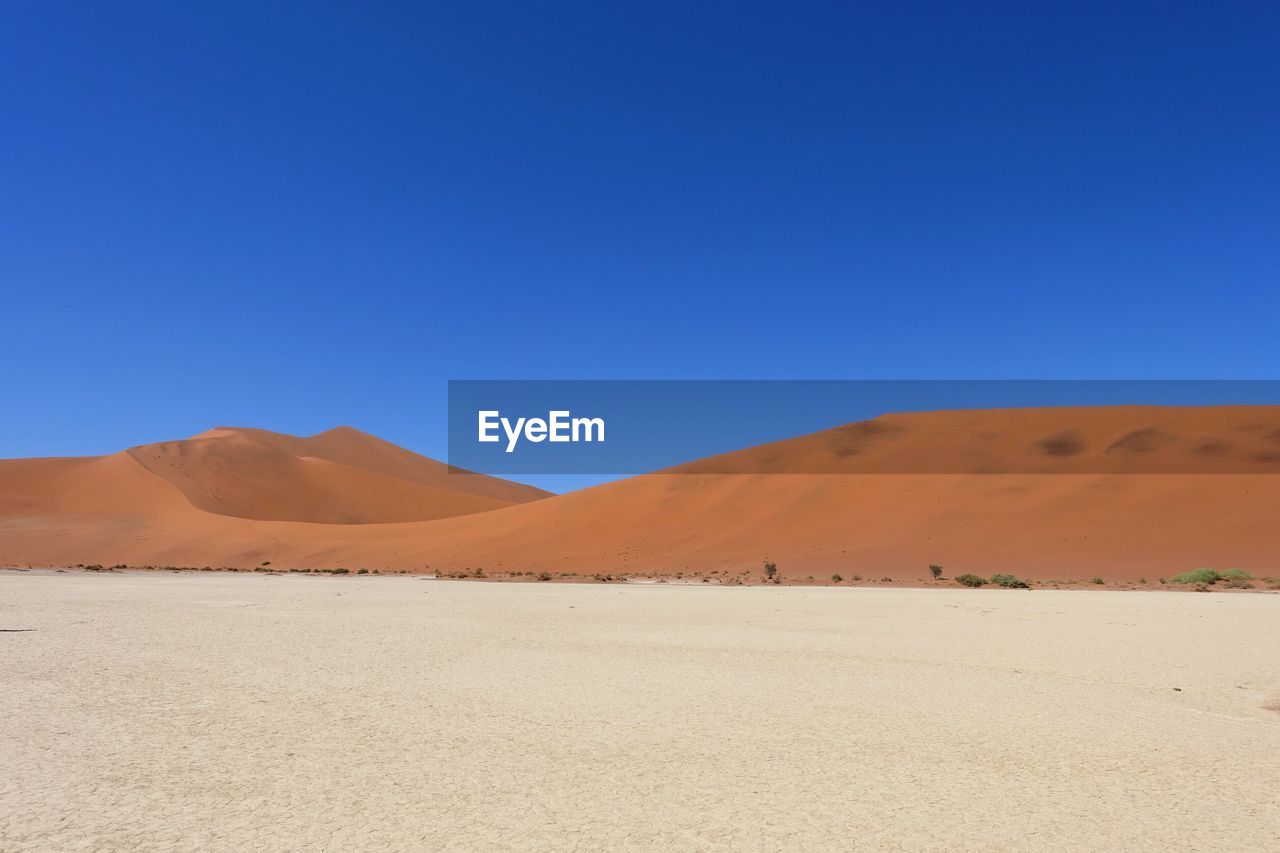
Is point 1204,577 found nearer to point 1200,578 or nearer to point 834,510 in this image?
point 1200,578

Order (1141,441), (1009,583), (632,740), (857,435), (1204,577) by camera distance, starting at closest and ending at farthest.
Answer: (632,740), (1009,583), (1204,577), (1141,441), (857,435)

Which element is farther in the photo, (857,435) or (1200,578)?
(857,435)

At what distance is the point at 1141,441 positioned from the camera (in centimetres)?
5412

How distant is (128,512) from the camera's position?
196 ft

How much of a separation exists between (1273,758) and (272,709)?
24.4 ft

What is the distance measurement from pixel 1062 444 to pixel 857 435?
14532mm

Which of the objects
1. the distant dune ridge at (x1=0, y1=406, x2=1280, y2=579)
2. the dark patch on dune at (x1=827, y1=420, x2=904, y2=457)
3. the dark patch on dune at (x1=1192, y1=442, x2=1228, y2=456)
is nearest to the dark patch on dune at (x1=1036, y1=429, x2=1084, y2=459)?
the distant dune ridge at (x1=0, y1=406, x2=1280, y2=579)

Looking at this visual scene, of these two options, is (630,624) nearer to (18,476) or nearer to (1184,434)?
(1184,434)

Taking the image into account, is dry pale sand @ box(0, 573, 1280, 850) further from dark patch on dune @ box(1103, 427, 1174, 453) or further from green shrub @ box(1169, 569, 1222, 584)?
dark patch on dune @ box(1103, 427, 1174, 453)

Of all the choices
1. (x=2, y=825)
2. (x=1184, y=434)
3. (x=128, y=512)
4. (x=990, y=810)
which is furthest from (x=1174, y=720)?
(x=128, y=512)

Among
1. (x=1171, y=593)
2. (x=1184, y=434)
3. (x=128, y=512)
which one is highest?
(x=1184, y=434)

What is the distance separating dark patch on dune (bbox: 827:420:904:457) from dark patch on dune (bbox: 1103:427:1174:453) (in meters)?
15.0

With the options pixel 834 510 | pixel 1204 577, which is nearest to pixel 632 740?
pixel 1204 577

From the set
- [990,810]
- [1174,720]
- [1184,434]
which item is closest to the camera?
[990,810]
